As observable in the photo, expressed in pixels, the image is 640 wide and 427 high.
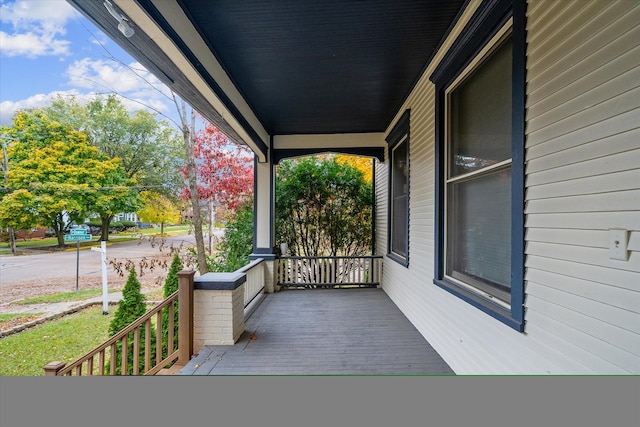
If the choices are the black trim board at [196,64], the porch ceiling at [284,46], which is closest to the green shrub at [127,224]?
the porch ceiling at [284,46]

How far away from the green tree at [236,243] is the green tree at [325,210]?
2.51ft

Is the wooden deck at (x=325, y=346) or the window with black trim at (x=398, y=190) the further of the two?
the window with black trim at (x=398, y=190)

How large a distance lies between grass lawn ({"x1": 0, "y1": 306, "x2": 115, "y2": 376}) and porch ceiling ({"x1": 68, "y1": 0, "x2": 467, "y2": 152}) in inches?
98.5

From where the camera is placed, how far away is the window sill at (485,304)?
5.20 ft

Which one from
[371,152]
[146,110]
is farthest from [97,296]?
[371,152]

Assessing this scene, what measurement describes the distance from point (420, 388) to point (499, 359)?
2.10 ft

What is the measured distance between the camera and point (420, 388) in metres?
1.48

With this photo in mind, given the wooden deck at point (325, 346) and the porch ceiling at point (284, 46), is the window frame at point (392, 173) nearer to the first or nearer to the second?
the porch ceiling at point (284, 46)

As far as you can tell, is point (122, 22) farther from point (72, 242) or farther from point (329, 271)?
point (329, 271)

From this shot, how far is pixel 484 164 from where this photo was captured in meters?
2.07

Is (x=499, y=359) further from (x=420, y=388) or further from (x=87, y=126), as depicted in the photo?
(x=87, y=126)

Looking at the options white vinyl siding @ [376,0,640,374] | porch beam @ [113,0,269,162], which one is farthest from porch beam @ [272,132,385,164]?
white vinyl siding @ [376,0,640,374]

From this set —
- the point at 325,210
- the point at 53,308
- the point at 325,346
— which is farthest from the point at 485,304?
the point at 325,210

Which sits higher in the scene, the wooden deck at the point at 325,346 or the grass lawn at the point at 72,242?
the grass lawn at the point at 72,242
